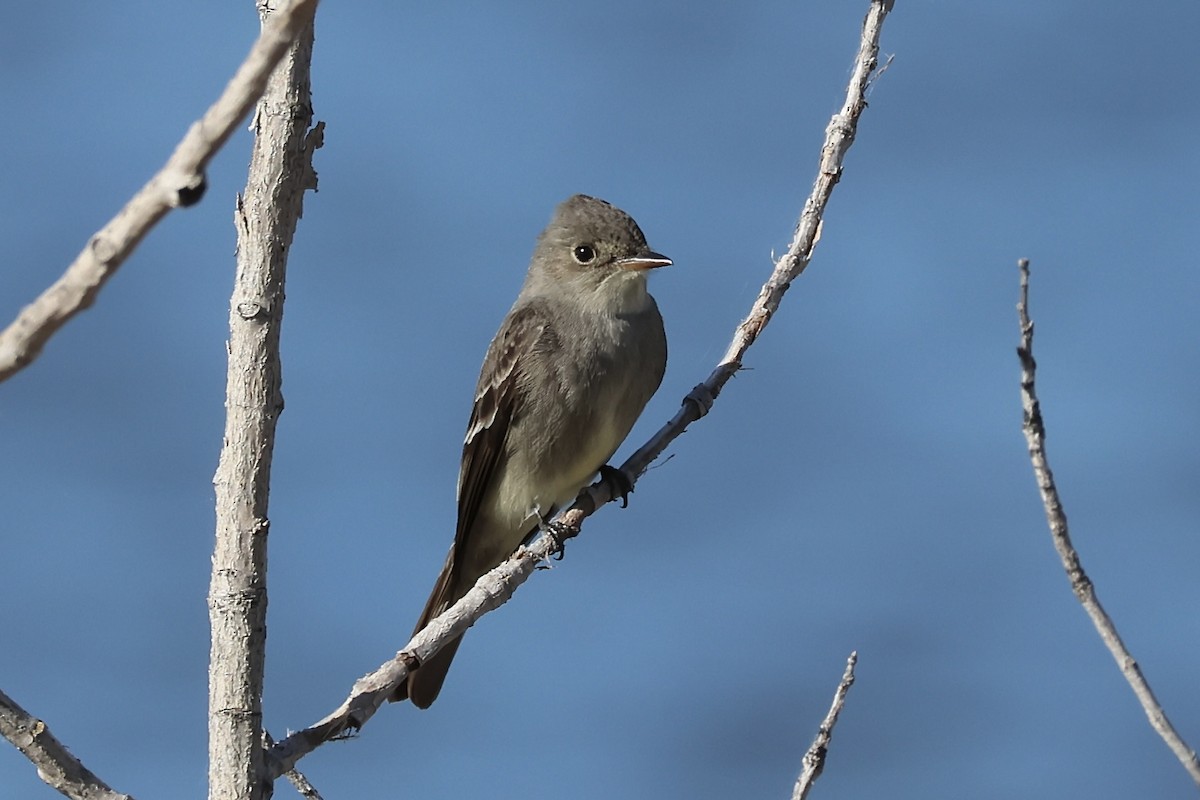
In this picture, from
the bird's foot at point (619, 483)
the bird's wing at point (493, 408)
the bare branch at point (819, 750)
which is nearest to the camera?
the bare branch at point (819, 750)

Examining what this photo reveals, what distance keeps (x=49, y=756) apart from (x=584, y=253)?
3034 mm

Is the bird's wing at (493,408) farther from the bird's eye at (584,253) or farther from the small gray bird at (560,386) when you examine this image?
the bird's eye at (584,253)

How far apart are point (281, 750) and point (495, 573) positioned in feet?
2.10

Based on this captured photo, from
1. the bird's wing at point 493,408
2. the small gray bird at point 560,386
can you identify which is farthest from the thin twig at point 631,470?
the bird's wing at point 493,408

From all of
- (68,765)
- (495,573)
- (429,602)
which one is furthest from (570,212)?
(68,765)

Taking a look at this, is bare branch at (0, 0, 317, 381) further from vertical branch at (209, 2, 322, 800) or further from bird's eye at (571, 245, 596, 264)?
bird's eye at (571, 245, 596, 264)

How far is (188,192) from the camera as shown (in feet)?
3.70

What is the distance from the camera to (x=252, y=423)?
2014 millimetres

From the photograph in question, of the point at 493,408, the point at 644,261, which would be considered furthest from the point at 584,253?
the point at 493,408

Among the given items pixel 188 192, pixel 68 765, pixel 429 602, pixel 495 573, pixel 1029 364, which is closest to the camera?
pixel 188 192

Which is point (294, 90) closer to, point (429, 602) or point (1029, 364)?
point (1029, 364)

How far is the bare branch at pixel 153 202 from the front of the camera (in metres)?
1.13

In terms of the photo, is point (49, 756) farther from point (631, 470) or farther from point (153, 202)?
point (631, 470)

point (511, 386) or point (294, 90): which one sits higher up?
point (511, 386)
